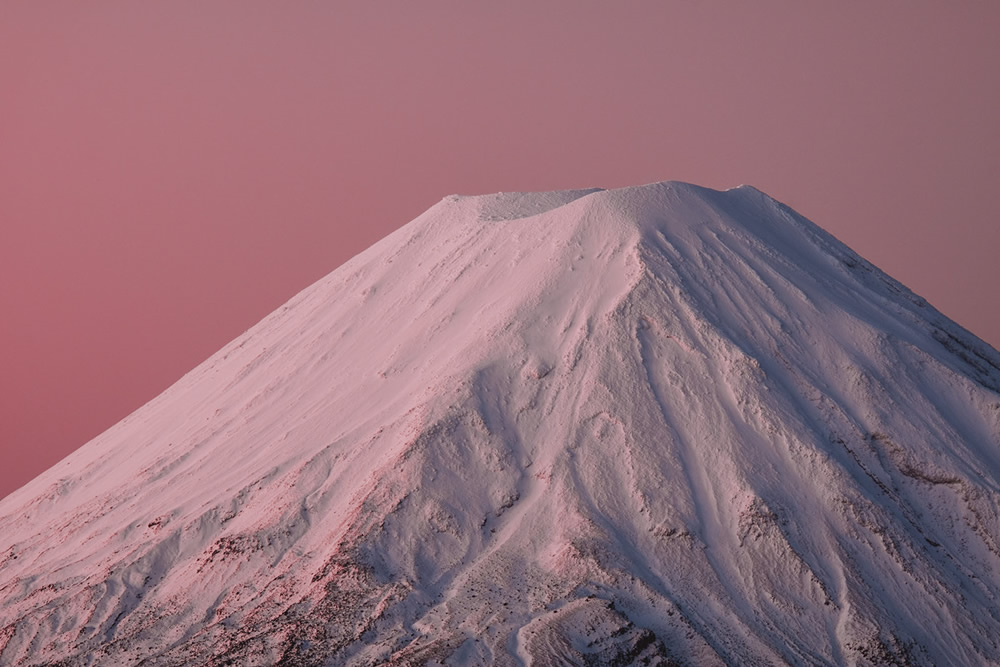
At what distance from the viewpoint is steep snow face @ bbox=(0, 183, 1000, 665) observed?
25.6 metres

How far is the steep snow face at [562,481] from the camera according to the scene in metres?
25.6

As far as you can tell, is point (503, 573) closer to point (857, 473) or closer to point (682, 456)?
point (682, 456)

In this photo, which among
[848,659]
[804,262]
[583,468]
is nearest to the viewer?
[848,659]

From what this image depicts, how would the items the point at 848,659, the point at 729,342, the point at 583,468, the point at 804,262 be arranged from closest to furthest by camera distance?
the point at 848,659 → the point at 583,468 → the point at 729,342 → the point at 804,262

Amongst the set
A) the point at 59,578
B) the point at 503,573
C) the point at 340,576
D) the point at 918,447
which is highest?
the point at 59,578

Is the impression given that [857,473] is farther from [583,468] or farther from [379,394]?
[379,394]

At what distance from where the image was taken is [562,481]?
2850 cm

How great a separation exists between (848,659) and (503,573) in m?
6.95

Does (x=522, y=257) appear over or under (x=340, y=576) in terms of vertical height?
over

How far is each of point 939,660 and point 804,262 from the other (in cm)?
1408

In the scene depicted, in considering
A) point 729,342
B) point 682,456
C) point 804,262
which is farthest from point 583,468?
point 804,262

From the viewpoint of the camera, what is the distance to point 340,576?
26.2 m

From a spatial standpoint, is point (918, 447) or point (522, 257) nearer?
point (918, 447)

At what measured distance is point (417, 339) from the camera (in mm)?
33875
